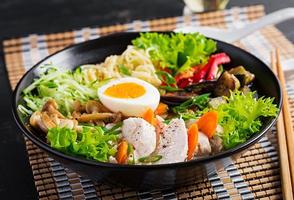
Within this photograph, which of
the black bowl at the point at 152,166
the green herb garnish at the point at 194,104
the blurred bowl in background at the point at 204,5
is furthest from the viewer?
the blurred bowl in background at the point at 204,5

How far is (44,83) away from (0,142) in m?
0.40

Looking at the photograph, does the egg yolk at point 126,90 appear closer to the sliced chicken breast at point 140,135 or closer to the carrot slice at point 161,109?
the carrot slice at point 161,109

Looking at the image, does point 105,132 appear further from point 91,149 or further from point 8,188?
point 8,188

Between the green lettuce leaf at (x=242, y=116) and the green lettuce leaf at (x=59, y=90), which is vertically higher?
the green lettuce leaf at (x=59, y=90)

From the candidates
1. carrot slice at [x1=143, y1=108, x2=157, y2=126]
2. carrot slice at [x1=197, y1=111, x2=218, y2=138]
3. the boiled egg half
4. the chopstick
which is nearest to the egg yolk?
the boiled egg half

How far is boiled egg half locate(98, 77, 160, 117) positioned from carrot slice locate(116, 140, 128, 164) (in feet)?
1.39

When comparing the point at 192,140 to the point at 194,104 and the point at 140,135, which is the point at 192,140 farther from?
the point at 194,104

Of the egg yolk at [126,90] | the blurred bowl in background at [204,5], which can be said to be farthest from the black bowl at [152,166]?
the blurred bowl in background at [204,5]

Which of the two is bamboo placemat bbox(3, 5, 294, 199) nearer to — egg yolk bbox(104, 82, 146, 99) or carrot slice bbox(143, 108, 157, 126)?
carrot slice bbox(143, 108, 157, 126)

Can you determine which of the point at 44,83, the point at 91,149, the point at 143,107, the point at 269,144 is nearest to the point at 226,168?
the point at 269,144

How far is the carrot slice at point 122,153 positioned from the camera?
2.66m

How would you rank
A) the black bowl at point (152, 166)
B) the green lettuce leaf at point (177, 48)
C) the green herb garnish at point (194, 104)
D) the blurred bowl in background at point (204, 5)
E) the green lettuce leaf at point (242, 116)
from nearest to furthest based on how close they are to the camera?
the black bowl at point (152, 166) → the green lettuce leaf at point (242, 116) → the green herb garnish at point (194, 104) → the green lettuce leaf at point (177, 48) → the blurred bowl in background at point (204, 5)

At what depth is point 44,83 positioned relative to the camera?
3.26 metres

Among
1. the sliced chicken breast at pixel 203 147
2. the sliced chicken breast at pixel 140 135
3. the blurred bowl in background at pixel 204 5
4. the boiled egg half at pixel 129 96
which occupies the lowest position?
the sliced chicken breast at pixel 203 147
